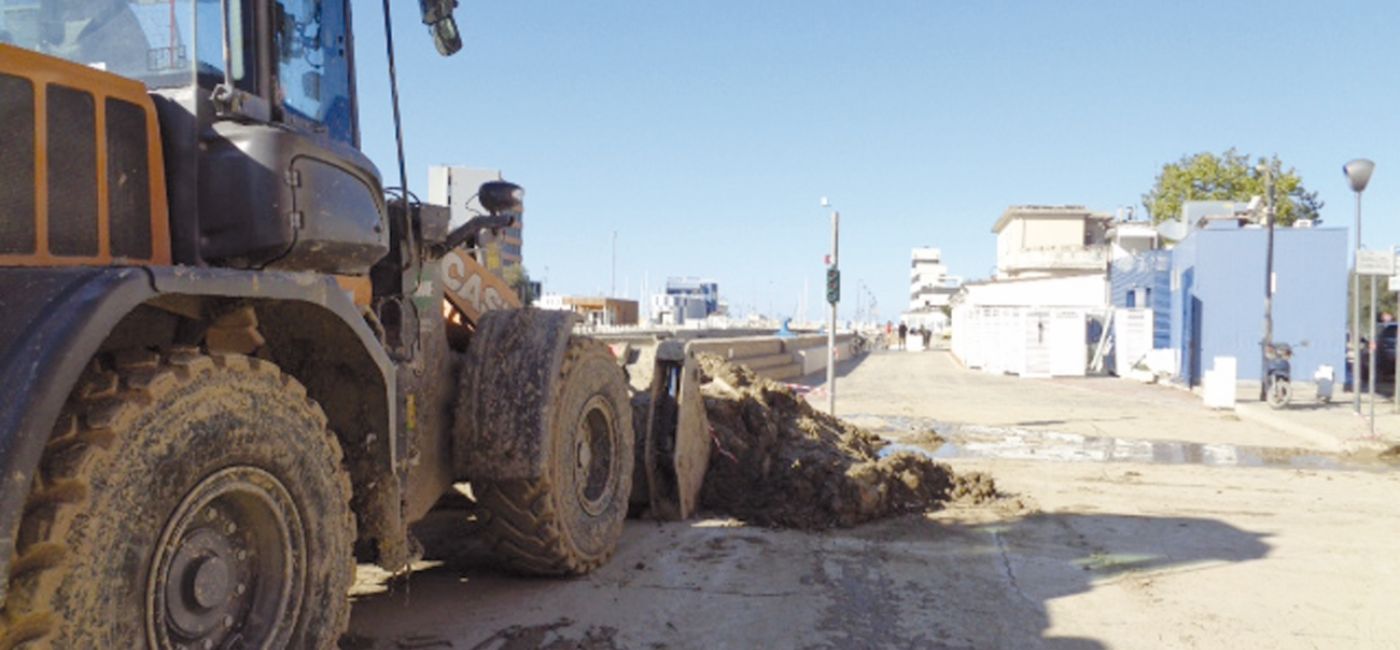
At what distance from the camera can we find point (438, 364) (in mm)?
4832

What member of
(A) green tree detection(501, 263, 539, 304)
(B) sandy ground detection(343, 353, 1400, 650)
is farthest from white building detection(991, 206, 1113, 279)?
(A) green tree detection(501, 263, 539, 304)

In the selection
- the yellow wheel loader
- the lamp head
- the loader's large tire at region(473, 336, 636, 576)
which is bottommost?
the loader's large tire at region(473, 336, 636, 576)

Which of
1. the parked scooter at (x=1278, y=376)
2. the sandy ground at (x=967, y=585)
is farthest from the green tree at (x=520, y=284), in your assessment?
the parked scooter at (x=1278, y=376)

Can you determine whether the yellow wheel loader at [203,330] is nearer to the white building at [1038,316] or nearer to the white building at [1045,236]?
the white building at [1038,316]

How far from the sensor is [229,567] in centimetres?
293

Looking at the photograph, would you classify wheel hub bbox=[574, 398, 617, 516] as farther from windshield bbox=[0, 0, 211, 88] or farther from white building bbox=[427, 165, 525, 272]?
windshield bbox=[0, 0, 211, 88]

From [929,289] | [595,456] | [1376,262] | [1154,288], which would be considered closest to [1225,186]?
[1154,288]

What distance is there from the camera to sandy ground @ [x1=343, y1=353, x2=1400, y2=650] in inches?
186

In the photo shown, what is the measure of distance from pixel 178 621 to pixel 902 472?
19.7 feet

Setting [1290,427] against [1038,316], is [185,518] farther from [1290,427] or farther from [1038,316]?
[1038,316]

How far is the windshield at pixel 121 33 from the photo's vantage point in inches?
125

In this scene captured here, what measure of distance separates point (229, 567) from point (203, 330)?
2.27ft

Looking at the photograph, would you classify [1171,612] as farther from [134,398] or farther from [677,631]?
[134,398]

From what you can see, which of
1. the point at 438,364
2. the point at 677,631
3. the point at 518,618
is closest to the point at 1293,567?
the point at 677,631
